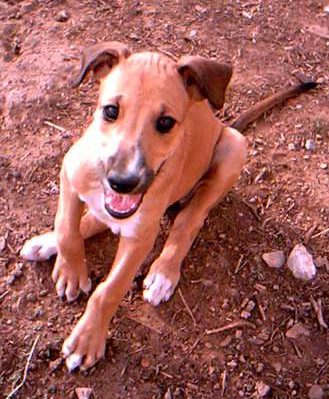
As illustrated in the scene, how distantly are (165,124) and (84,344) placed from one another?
1.23 metres

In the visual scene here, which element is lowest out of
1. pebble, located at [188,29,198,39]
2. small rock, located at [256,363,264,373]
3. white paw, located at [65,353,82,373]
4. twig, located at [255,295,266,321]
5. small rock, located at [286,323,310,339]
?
small rock, located at [256,363,264,373]

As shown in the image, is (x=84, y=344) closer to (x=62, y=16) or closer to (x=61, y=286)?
(x=61, y=286)

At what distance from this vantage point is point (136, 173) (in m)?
3.37

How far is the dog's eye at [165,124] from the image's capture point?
3515 mm

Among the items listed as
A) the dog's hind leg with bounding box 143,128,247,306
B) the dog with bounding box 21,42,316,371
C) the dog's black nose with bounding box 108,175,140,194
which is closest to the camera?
the dog's black nose with bounding box 108,175,140,194

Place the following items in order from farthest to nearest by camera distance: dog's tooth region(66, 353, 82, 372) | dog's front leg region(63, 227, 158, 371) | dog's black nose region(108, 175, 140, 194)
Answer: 1. dog's tooth region(66, 353, 82, 372)
2. dog's front leg region(63, 227, 158, 371)
3. dog's black nose region(108, 175, 140, 194)

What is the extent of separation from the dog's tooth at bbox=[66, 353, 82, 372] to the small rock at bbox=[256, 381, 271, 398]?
37.1 inches

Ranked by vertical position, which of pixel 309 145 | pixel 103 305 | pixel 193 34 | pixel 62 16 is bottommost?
pixel 309 145

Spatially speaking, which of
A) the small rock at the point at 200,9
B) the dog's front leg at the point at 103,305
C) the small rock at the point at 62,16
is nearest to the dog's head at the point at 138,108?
the dog's front leg at the point at 103,305

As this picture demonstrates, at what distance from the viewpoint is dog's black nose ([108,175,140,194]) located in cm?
335

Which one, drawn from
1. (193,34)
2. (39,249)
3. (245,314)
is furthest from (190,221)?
(193,34)

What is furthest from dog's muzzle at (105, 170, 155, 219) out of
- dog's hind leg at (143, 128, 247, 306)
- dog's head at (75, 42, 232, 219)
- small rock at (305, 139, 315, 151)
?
small rock at (305, 139, 315, 151)

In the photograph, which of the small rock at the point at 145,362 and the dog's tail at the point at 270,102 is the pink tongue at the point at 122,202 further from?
the dog's tail at the point at 270,102

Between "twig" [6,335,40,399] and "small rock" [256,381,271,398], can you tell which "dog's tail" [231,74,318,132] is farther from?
"twig" [6,335,40,399]
